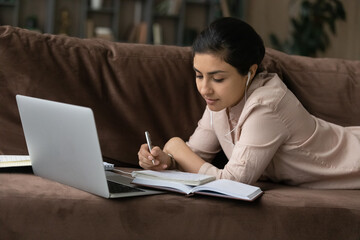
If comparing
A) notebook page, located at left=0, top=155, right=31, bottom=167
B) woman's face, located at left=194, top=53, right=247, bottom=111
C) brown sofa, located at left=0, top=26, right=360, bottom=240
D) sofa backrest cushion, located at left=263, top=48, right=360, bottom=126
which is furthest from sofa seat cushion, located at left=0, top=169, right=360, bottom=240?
sofa backrest cushion, located at left=263, top=48, right=360, bottom=126

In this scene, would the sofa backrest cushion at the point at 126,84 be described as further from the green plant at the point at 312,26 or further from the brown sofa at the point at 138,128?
the green plant at the point at 312,26

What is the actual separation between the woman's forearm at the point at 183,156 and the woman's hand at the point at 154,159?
0.25ft

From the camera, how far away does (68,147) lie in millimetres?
1451

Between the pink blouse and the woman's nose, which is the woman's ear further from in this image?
the woman's nose

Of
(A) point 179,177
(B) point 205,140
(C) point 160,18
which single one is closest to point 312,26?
(C) point 160,18

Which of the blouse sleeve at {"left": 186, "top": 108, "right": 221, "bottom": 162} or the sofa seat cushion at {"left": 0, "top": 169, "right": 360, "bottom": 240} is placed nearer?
the sofa seat cushion at {"left": 0, "top": 169, "right": 360, "bottom": 240}

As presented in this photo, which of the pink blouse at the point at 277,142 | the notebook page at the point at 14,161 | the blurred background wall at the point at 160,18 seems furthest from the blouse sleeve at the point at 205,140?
the blurred background wall at the point at 160,18

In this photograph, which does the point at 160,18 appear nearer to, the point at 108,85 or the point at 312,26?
the point at 312,26

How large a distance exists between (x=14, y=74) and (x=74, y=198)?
0.66m

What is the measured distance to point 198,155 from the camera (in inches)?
79.2

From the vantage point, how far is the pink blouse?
168 centimetres

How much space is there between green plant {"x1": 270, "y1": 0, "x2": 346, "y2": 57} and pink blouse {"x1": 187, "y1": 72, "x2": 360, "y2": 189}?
295 centimetres

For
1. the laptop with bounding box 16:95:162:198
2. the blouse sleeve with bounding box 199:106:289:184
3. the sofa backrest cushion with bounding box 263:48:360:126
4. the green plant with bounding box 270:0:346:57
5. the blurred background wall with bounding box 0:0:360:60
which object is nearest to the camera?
the laptop with bounding box 16:95:162:198

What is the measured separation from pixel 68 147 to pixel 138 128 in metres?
0.61
